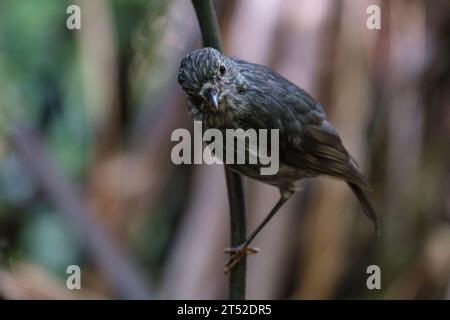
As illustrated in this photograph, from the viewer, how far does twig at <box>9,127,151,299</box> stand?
3410mm

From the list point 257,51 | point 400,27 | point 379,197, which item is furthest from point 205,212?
point 400,27

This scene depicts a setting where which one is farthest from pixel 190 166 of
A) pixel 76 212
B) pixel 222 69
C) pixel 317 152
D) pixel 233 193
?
pixel 233 193

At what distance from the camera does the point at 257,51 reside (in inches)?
132

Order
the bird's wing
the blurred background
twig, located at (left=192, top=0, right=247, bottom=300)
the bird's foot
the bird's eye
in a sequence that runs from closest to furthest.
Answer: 1. twig, located at (left=192, top=0, right=247, bottom=300)
2. the bird's eye
3. the bird's foot
4. the bird's wing
5. the blurred background

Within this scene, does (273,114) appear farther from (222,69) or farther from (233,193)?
(233,193)

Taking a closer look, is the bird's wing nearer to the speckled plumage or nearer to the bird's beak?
the speckled plumage

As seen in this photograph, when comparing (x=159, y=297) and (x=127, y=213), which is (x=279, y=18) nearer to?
(x=127, y=213)

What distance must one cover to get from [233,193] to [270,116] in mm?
540

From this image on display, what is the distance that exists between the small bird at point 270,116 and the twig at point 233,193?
0.48ft

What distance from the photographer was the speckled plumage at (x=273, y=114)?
246 centimetres

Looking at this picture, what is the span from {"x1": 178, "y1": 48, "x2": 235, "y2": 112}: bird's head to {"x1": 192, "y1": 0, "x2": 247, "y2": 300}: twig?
0.10 metres

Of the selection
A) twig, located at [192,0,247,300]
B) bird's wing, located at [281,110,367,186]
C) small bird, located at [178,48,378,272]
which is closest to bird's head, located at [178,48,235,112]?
small bird, located at [178,48,378,272]
